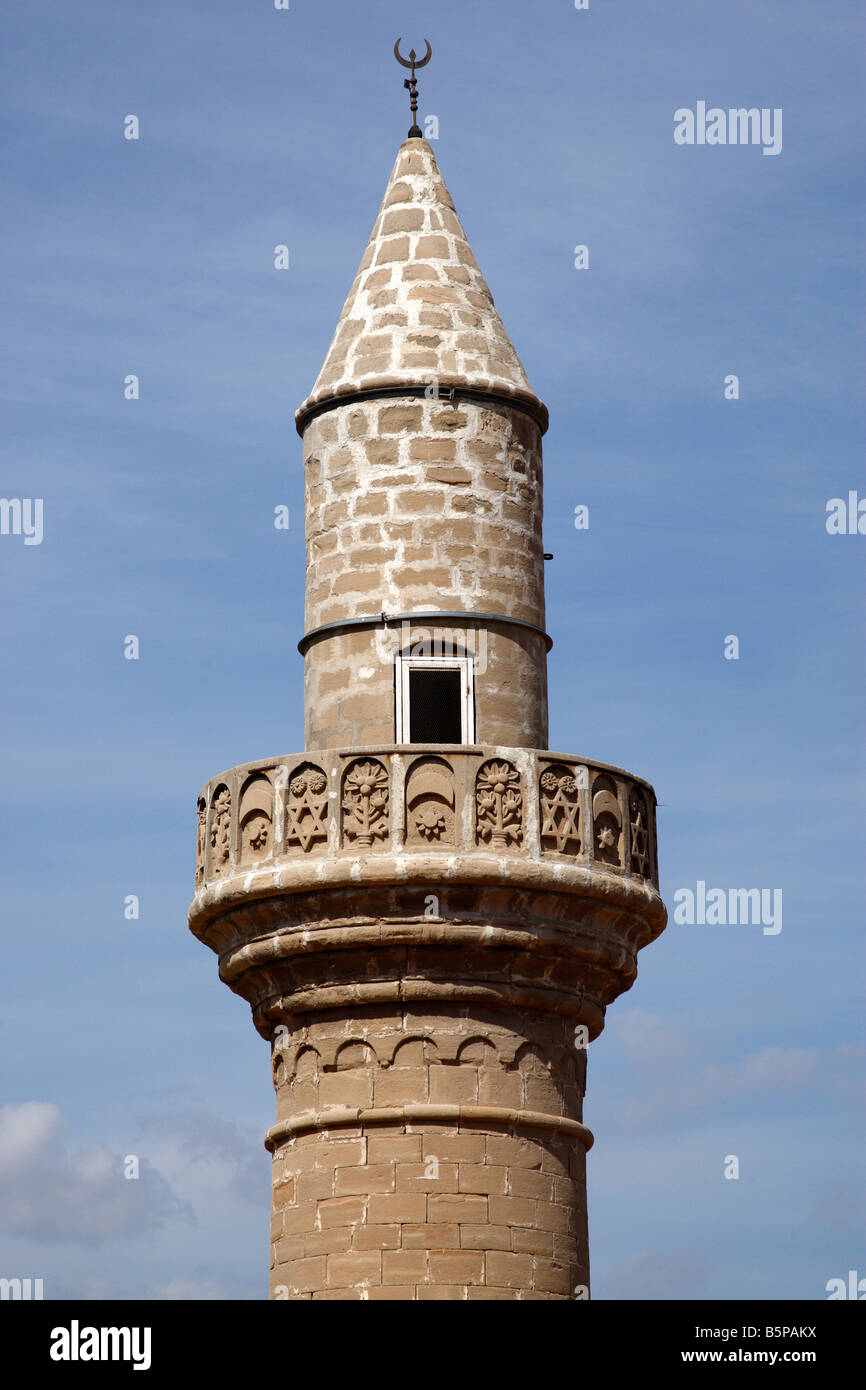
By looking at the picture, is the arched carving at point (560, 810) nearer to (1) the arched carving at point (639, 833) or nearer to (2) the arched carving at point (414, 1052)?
(1) the arched carving at point (639, 833)

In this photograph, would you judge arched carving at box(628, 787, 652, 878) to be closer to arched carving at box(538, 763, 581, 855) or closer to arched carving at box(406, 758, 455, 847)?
arched carving at box(538, 763, 581, 855)

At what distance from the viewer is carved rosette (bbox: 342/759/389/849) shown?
56.1 feet

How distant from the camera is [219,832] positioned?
1800 cm

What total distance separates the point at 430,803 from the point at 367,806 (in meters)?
0.40

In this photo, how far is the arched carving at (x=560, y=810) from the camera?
17.3 meters

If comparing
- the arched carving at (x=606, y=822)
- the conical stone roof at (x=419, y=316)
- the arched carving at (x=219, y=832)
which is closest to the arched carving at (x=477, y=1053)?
the arched carving at (x=606, y=822)

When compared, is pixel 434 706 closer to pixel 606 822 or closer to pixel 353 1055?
pixel 606 822

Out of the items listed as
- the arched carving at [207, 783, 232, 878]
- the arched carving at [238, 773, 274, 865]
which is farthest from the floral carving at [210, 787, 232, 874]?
the arched carving at [238, 773, 274, 865]

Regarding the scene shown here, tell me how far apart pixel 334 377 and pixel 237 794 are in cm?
320

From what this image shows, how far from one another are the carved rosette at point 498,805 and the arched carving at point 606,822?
63 centimetres

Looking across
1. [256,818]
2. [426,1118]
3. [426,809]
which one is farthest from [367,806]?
[426,1118]
